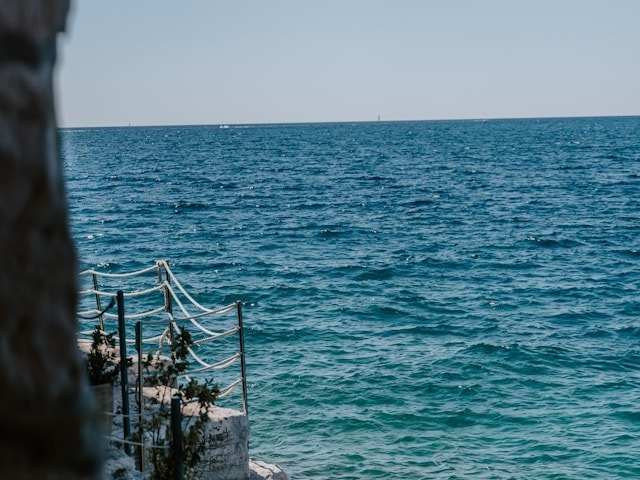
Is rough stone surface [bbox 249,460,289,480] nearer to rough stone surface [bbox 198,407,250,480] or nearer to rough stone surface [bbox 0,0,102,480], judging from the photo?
rough stone surface [bbox 198,407,250,480]

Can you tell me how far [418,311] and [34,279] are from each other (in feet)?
65.9

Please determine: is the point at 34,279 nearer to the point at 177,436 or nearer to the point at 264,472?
the point at 177,436

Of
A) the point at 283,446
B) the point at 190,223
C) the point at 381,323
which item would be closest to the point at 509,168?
the point at 190,223

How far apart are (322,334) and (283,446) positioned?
640 centimetres

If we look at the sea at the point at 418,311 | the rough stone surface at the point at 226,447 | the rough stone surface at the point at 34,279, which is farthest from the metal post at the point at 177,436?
the rough stone surface at the point at 34,279

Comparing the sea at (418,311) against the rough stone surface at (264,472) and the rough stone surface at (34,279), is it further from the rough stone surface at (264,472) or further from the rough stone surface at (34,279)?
the rough stone surface at (264,472)

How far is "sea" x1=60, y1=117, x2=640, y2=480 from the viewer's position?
12.3 meters

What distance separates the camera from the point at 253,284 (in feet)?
79.3

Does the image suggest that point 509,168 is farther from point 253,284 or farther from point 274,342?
point 274,342

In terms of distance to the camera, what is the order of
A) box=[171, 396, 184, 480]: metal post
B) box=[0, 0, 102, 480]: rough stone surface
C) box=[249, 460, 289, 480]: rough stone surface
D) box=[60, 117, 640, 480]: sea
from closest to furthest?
1. box=[0, 0, 102, 480]: rough stone surface
2. box=[171, 396, 184, 480]: metal post
3. box=[249, 460, 289, 480]: rough stone surface
4. box=[60, 117, 640, 480]: sea

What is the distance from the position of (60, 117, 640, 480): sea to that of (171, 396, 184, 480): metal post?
10.4 ft

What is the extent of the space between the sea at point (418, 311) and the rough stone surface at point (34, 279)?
165mm

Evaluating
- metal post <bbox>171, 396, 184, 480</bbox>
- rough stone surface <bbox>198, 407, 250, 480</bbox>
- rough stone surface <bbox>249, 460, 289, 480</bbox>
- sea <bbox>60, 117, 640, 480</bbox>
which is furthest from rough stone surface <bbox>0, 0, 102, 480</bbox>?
rough stone surface <bbox>249, 460, 289, 480</bbox>

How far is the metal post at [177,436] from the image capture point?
583cm
